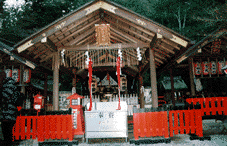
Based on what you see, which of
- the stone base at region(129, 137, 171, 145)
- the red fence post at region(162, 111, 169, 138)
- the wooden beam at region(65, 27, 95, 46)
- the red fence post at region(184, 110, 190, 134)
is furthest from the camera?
the wooden beam at region(65, 27, 95, 46)

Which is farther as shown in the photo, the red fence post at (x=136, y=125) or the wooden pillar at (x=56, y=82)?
the wooden pillar at (x=56, y=82)

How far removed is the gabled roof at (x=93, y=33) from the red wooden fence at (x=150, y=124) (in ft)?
10.4

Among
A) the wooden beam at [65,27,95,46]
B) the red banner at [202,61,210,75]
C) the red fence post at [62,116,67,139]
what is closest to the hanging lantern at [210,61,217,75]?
the red banner at [202,61,210,75]

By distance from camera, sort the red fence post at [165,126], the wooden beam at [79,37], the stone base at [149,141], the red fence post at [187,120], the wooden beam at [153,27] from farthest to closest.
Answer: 1. the wooden beam at [79,37]
2. the wooden beam at [153,27]
3. the red fence post at [187,120]
4. the red fence post at [165,126]
5. the stone base at [149,141]

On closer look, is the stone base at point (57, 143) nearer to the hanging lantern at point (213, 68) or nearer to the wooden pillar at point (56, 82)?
the wooden pillar at point (56, 82)

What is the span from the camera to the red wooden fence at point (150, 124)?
21.9 feet

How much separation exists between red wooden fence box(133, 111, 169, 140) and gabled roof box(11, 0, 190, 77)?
10.4 ft

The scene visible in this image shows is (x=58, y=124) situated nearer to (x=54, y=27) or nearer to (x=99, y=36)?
(x=54, y=27)

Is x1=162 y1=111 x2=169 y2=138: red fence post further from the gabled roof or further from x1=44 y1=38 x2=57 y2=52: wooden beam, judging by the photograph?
x1=44 y1=38 x2=57 y2=52: wooden beam

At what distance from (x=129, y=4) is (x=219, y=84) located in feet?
54.6

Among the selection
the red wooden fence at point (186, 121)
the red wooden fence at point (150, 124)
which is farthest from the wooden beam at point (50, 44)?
the red wooden fence at point (186, 121)

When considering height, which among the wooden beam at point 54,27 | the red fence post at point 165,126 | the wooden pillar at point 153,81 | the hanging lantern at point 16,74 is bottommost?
the red fence post at point 165,126

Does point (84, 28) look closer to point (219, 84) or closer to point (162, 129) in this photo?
point (162, 129)

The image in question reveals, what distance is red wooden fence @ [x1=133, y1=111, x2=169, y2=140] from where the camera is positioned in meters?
6.67
